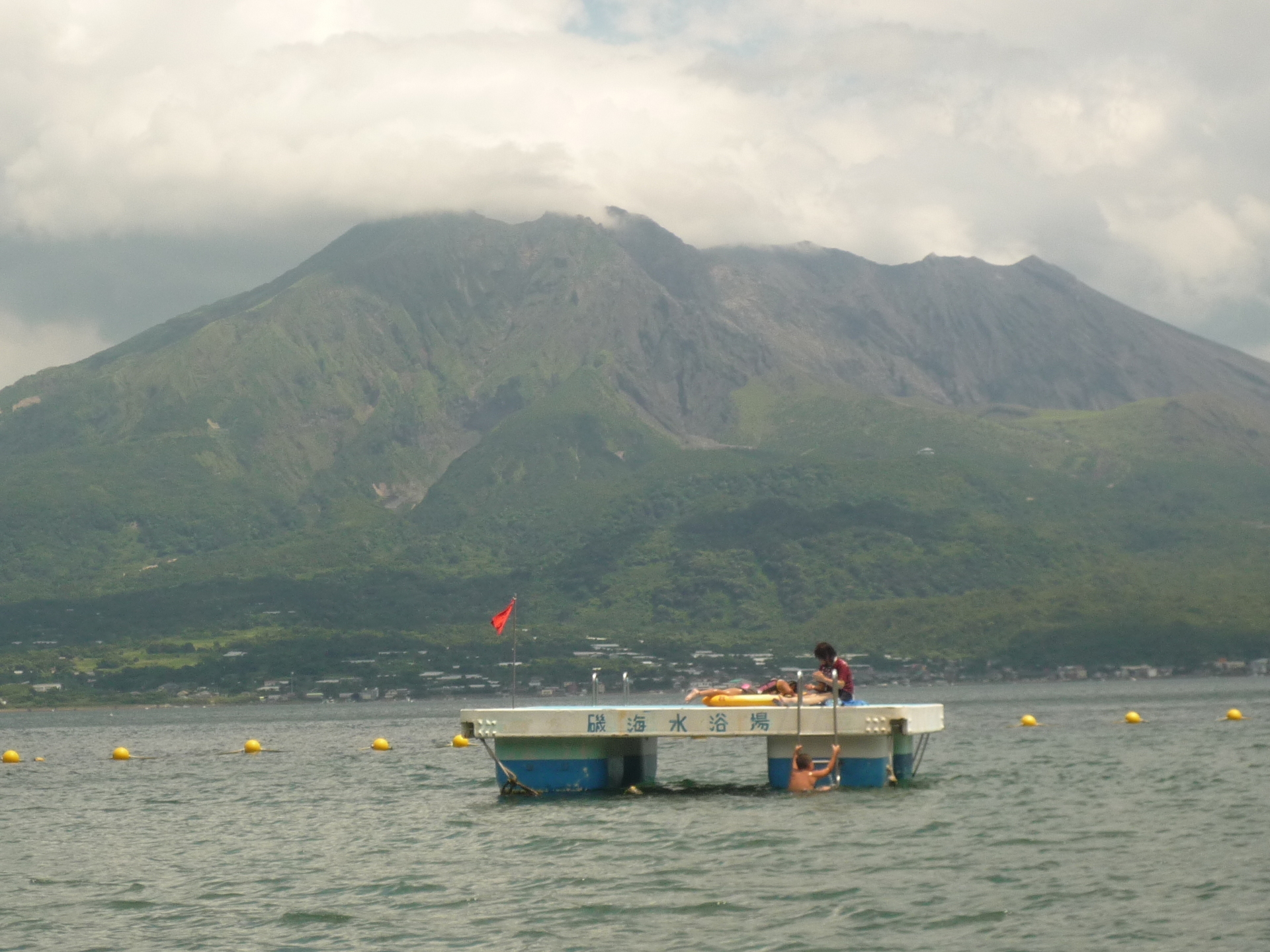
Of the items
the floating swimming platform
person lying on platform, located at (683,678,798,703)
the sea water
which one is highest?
person lying on platform, located at (683,678,798,703)

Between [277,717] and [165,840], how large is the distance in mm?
153325

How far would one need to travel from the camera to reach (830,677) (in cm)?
4928

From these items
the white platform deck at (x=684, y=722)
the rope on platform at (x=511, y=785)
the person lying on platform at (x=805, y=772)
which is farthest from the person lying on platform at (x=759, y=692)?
the rope on platform at (x=511, y=785)

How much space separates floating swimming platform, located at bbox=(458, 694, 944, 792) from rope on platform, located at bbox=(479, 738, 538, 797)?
99 mm

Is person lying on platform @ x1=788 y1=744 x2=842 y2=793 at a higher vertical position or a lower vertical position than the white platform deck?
lower

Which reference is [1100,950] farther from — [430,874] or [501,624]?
[501,624]

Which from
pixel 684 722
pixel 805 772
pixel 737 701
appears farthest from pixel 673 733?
pixel 805 772

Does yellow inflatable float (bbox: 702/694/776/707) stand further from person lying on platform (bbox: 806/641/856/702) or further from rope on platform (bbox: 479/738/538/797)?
rope on platform (bbox: 479/738/538/797)

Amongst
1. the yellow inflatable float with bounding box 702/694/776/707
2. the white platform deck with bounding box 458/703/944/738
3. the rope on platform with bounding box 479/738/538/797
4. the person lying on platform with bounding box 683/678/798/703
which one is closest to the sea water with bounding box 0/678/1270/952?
the rope on platform with bounding box 479/738/538/797

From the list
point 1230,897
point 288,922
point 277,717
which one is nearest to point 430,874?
point 288,922

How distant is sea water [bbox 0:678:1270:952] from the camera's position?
95.9 feet

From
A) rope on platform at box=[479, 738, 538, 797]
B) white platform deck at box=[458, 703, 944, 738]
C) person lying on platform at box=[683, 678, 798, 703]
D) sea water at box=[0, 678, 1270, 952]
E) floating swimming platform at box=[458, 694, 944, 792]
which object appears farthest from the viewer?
rope on platform at box=[479, 738, 538, 797]

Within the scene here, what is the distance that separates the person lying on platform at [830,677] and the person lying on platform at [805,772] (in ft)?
5.72

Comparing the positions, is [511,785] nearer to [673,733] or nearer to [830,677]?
[673,733]
